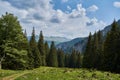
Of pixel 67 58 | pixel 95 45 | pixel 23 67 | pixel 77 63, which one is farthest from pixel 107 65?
pixel 67 58

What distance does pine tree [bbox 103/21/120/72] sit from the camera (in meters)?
65.0

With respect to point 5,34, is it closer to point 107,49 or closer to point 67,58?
point 107,49

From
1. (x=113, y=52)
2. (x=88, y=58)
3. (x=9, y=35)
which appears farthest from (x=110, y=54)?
(x=88, y=58)

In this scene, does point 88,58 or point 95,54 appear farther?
point 88,58

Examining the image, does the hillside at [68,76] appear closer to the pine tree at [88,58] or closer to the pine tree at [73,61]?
the pine tree at [88,58]

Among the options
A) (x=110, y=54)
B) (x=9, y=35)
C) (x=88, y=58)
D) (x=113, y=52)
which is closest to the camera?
(x=9, y=35)

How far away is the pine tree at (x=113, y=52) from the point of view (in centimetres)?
6500

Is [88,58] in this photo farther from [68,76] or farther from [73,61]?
[68,76]

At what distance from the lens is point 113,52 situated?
228ft

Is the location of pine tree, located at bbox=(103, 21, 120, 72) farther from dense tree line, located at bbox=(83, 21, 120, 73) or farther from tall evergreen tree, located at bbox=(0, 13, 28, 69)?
tall evergreen tree, located at bbox=(0, 13, 28, 69)

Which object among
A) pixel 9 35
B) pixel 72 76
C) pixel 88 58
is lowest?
pixel 72 76

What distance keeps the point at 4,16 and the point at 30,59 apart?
31.7m

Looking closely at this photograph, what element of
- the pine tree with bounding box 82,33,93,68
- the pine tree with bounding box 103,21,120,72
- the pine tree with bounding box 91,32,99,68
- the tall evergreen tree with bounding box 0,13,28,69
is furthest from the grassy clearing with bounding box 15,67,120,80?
the pine tree with bounding box 82,33,93,68

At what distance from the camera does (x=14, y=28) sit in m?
59.3
